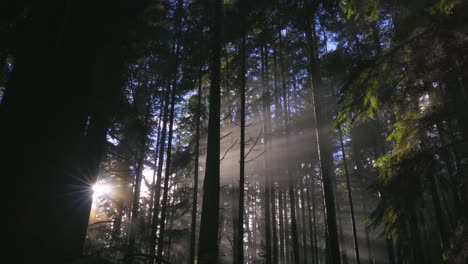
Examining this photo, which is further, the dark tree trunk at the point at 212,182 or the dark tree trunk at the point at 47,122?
the dark tree trunk at the point at 212,182

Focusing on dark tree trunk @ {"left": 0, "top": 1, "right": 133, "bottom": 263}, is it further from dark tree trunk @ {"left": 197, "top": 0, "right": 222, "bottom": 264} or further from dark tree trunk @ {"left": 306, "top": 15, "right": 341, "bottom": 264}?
dark tree trunk @ {"left": 306, "top": 15, "right": 341, "bottom": 264}

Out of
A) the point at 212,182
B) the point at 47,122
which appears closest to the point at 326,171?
the point at 212,182

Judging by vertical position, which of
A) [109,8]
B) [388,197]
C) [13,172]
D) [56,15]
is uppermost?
[109,8]

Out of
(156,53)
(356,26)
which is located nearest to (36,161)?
(156,53)

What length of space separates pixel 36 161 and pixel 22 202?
0.75ft

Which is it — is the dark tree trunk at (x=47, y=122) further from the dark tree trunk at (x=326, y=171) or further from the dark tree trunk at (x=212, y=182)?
the dark tree trunk at (x=326, y=171)

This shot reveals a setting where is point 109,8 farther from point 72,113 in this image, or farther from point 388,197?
point 388,197

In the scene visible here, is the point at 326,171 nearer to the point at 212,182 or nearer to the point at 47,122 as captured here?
the point at 212,182

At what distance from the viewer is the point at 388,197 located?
13.3 feet

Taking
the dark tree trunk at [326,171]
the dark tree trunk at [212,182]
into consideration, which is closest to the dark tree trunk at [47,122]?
the dark tree trunk at [212,182]

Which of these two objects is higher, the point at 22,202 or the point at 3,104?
the point at 3,104

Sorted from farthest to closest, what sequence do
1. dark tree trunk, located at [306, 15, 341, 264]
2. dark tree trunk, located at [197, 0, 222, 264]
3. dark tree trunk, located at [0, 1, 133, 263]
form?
dark tree trunk, located at [306, 15, 341, 264] → dark tree trunk, located at [197, 0, 222, 264] → dark tree trunk, located at [0, 1, 133, 263]

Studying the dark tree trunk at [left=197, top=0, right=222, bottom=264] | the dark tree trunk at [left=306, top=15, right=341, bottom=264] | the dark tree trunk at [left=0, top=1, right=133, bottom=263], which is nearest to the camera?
the dark tree trunk at [left=0, top=1, right=133, bottom=263]

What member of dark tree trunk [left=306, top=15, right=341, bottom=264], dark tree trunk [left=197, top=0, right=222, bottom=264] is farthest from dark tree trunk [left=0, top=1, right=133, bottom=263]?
dark tree trunk [left=306, top=15, right=341, bottom=264]
